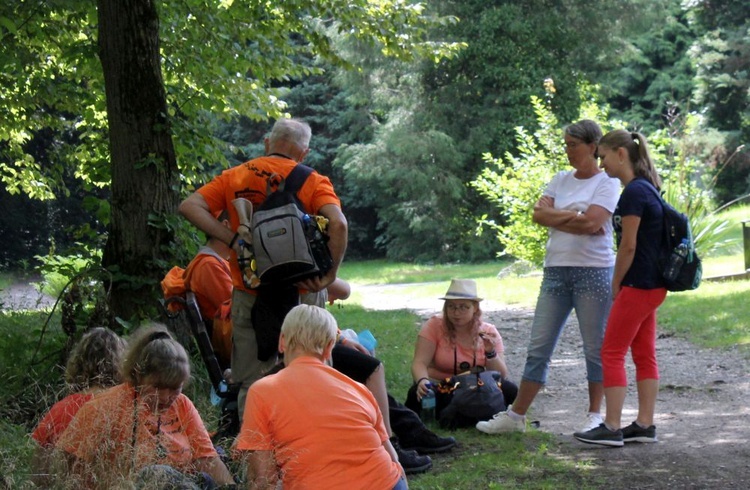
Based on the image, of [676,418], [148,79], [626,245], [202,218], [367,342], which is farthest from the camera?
[148,79]

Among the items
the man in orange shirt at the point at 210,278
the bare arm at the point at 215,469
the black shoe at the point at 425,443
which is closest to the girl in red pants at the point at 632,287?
the black shoe at the point at 425,443

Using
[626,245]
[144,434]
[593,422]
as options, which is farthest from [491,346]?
[144,434]

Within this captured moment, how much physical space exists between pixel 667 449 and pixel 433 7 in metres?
31.4

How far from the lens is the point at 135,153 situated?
26.4 ft

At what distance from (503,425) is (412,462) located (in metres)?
1.14

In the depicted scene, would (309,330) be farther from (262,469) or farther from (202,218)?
(202,218)

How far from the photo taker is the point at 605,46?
37469 millimetres

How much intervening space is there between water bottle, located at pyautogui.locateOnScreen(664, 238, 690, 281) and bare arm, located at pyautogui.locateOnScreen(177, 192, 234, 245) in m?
2.69

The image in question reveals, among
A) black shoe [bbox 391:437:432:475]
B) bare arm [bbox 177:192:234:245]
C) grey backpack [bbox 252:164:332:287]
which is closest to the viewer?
grey backpack [bbox 252:164:332:287]

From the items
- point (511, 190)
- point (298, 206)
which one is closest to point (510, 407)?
point (298, 206)

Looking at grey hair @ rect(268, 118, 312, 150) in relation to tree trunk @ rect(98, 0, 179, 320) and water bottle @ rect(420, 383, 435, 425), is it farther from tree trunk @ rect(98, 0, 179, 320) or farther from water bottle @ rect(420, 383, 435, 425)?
tree trunk @ rect(98, 0, 179, 320)

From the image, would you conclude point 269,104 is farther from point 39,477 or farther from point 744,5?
point 744,5

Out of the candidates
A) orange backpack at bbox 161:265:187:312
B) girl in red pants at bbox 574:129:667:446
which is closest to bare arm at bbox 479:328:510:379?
girl in red pants at bbox 574:129:667:446

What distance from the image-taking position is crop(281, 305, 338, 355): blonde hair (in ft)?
13.8
